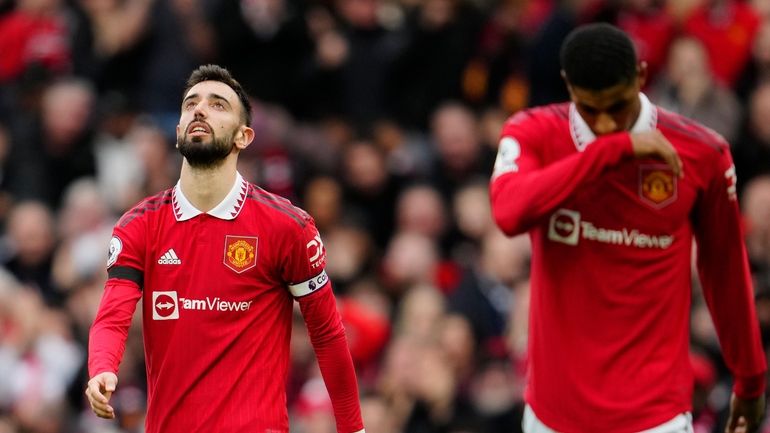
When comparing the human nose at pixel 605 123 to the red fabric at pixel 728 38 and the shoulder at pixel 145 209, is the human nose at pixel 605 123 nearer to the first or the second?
the shoulder at pixel 145 209

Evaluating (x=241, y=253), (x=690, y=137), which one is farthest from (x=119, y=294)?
(x=690, y=137)

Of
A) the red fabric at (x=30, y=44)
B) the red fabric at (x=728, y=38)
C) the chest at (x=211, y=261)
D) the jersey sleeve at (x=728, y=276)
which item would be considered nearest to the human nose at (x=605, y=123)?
the jersey sleeve at (x=728, y=276)

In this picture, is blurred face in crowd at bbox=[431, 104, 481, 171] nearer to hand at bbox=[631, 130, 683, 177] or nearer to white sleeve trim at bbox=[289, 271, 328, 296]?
white sleeve trim at bbox=[289, 271, 328, 296]

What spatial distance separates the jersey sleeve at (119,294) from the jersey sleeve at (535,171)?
1.49 m

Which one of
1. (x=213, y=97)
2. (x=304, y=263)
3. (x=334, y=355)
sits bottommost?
(x=334, y=355)

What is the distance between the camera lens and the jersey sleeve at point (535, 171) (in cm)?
616

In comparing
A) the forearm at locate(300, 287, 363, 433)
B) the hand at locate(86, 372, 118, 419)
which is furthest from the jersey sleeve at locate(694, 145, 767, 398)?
the hand at locate(86, 372, 118, 419)

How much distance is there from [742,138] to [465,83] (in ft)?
9.17

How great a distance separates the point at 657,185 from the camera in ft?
21.5

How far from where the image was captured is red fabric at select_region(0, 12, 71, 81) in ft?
47.2

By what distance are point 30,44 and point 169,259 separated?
8.57 meters

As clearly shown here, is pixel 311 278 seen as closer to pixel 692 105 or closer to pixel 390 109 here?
pixel 692 105

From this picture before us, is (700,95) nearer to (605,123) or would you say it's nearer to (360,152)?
(360,152)

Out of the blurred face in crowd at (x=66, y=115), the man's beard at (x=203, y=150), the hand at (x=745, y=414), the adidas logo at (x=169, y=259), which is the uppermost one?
the blurred face in crowd at (x=66, y=115)
